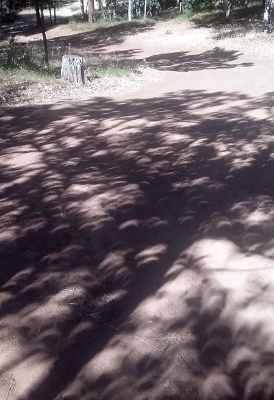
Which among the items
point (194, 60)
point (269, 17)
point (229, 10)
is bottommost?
point (194, 60)

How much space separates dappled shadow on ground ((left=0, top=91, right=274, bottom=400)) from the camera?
2.80 m

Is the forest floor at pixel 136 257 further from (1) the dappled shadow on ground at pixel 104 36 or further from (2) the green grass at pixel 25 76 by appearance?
(1) the dappled shadow on ground at pixel 104 36

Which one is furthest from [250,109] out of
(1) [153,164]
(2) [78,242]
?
(2) [78,242]

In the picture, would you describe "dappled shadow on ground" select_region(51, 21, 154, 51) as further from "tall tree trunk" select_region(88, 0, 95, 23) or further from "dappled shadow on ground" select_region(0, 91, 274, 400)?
"dappled shadow on ground" select_region(0, 91, 274, 400)

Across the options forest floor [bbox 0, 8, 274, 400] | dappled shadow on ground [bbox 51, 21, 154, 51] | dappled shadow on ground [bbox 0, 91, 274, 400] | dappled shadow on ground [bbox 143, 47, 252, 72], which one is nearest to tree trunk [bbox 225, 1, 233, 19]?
dappled shadow on ground [bbox 51, 21, 154, 51]

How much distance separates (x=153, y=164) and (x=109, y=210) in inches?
60.4

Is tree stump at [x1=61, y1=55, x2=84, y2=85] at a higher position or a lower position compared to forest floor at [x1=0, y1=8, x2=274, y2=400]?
higher

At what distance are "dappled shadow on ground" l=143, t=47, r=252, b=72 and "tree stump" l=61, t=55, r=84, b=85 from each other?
282 inches

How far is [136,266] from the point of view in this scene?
3.82 m

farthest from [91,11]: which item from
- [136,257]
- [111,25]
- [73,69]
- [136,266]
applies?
[136,266]

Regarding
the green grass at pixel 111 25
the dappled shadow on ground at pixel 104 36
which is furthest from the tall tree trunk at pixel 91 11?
the dappled shadow on ground at pixel 104 36

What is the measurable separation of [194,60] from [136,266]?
19.1 m

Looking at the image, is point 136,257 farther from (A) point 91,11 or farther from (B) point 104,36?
(A) point 91,11

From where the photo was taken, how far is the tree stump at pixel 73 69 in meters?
11.4
